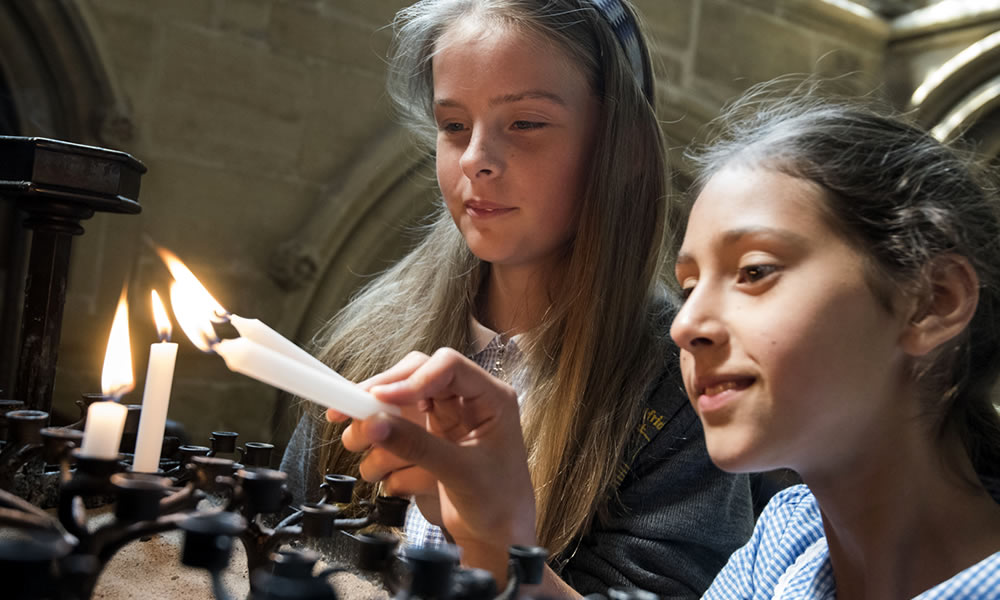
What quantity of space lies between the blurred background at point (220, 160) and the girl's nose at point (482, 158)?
3.97 ft

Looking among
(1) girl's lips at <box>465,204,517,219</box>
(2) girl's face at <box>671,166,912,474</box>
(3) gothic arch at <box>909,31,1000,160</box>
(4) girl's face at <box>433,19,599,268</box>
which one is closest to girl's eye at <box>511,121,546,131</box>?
(4) girl's face at <box>433,19,599,268</box>

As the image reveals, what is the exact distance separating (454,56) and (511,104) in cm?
14

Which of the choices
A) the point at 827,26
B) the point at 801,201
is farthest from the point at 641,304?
the point at 827,26

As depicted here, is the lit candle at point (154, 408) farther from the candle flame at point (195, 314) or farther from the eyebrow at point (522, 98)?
the eyebrow at point (522, 98)

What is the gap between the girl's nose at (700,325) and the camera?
0.84 metres

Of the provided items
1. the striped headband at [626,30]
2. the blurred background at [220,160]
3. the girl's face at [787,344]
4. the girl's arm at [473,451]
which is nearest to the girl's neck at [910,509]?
Result: the girl's face at [787,344]

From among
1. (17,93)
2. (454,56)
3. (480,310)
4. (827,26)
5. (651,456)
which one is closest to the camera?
(651,456)

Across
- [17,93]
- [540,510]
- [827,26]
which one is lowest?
[540,510]

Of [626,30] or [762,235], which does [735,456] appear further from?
[626,30]

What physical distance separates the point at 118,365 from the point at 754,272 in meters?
0.57

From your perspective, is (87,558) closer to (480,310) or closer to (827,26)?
(480,310)

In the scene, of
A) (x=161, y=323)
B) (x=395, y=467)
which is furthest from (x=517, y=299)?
(x=161, y=323)

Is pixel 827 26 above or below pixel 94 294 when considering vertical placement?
above

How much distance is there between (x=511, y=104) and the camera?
1.37 m
